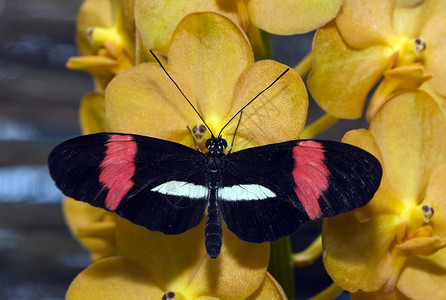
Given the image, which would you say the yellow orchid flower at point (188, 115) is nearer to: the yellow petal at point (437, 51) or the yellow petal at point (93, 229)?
the yellow petal at point (93, 229)

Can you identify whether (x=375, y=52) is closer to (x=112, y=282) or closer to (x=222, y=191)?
(x=222, y=191)

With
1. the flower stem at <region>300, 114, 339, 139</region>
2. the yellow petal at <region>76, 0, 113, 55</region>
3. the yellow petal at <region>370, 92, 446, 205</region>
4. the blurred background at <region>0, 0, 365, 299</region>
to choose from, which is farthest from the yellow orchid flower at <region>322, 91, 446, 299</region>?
the blurred background at <region>0, 0, 365, 299</region>

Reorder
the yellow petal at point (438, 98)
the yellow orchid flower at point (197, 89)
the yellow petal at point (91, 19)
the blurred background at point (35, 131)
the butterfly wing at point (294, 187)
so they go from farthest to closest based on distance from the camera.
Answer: the blurred background at point (35, 131) < the yellow petal at point (91, 19) < the yellow petal at point (438, 98) < the yellow orchid flower at point (197, 89) < the butterfly wing at point (294, 187)

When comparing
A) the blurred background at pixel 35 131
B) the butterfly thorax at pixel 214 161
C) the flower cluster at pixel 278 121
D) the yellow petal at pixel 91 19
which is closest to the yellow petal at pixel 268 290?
the flower cluster at pixel 278 121

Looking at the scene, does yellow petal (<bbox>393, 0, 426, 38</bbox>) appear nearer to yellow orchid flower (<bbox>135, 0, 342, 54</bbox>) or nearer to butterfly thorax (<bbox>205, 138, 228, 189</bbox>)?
yellow orchid flower (<bbox>135, 0, 342, 54</bbox>)

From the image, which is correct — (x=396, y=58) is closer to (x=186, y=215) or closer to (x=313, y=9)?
(x=313, y=9)

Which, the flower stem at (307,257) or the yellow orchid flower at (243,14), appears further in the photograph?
the flower stem at (307,257)
